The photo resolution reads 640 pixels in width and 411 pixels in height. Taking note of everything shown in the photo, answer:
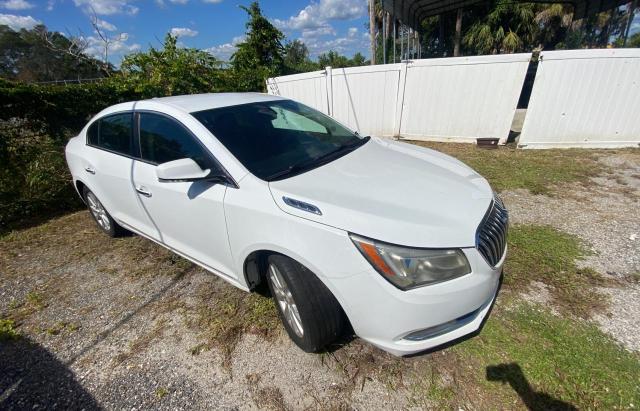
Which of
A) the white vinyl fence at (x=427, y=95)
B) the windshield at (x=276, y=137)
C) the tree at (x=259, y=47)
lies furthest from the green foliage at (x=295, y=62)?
the windshield at (x=276, y=137)

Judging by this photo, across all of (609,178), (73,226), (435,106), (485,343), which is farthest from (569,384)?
(435,106)

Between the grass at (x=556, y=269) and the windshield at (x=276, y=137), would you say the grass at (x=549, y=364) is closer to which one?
the grass at (x=556, y=269)

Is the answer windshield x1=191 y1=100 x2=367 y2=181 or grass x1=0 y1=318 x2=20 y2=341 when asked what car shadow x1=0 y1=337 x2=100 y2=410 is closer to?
grass x1=0 y1=318 x2=20 y2=341

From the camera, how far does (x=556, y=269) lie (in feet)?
8.57

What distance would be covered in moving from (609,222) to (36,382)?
17.8ft

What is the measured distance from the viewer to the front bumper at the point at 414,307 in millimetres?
1474

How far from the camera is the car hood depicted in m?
1.52

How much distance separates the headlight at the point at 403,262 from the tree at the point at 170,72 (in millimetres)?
6220

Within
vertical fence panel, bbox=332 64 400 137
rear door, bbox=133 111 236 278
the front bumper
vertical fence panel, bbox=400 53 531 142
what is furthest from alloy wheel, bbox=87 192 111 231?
vertical fence panel, bbox=400 53 531 142

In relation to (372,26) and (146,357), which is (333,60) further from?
(146,357)

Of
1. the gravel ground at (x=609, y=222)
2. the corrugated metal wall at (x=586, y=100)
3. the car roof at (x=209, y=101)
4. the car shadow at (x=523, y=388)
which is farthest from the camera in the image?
the corrugated metal wall at (x=586, y=100)

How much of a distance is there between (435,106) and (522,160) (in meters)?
2.42

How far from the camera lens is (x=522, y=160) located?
560 centimetres

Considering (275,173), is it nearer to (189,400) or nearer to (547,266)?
(189,400)
